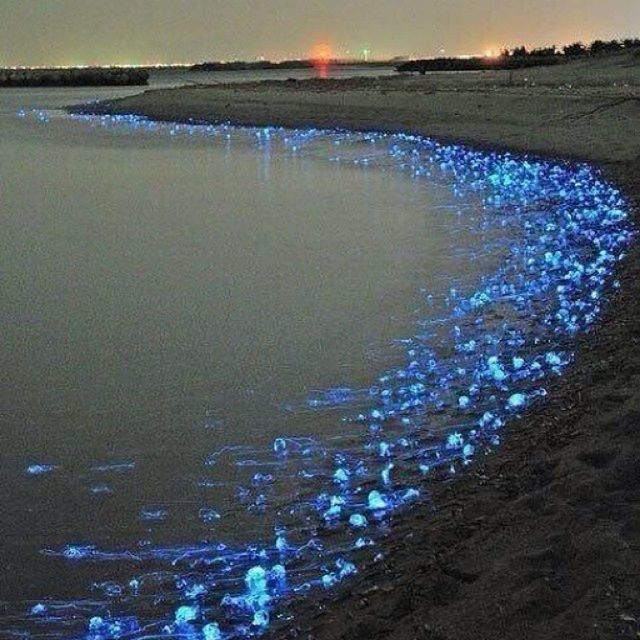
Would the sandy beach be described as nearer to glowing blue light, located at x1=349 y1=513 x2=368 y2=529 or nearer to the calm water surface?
glowing blue light, located at x1=349 y1=513 x2=368 y2=529

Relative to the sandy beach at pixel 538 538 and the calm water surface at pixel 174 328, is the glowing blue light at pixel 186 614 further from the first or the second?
the calm water surface at pixel 174 328

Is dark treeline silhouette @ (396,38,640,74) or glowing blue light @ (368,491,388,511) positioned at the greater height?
dark treeline silhouette @ (396,38,640,74)

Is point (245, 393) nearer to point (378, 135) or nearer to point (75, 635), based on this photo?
point (75, 635)

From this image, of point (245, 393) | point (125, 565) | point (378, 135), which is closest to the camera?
point (125, 565)

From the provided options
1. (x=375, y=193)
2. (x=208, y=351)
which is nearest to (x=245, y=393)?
(x=208, y=351)

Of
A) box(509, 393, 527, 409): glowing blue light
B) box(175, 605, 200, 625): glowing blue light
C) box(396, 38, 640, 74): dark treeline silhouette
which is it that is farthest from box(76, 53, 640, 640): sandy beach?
box(396, 38, 640, 74): dark treeline silhouette
